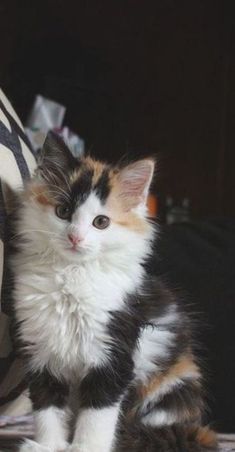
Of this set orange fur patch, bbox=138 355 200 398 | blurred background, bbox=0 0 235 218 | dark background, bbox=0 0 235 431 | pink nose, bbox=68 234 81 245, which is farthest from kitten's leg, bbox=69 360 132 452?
blurred background, bbox=0 0 235 218

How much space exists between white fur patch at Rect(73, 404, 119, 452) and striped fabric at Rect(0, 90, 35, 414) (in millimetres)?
212

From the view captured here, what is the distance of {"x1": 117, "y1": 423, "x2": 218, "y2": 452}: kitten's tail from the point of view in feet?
3.53

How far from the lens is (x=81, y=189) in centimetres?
106

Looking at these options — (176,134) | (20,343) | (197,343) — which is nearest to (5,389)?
(20,343)

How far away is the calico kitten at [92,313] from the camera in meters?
1.04

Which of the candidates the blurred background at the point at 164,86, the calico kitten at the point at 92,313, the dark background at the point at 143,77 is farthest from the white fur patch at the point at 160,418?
the blurred background at the point at 164,86

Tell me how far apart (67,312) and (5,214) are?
0.25m

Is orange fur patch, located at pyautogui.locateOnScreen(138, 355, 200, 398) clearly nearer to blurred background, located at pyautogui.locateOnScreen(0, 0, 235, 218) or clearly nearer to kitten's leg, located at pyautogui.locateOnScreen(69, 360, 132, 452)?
kitten's leg, located at pyautogui.locateOnScreen(69, 360, 132, 452)

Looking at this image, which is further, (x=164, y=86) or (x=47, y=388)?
(x=164, y=86)

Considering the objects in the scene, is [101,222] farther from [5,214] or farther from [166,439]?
[166,439]

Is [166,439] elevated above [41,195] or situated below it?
below

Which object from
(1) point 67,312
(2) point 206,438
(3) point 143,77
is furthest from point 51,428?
(3) point 143,77

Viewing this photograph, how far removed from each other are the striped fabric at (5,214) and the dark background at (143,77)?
5.14ft

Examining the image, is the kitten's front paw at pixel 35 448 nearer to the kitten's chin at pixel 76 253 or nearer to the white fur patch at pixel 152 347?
the white fur patch at pixel 152 347
